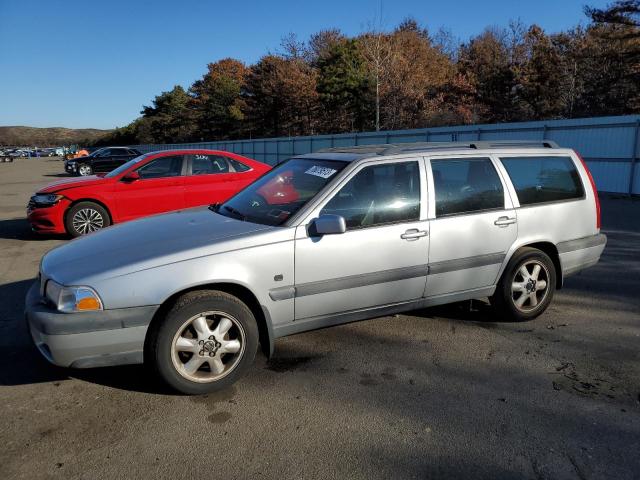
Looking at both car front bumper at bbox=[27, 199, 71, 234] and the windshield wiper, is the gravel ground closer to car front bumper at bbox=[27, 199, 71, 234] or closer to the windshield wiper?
the windshield wiper

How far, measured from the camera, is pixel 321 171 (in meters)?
4.03

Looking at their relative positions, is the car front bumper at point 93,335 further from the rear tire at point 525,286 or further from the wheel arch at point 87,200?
the wheel arch at point 87,200

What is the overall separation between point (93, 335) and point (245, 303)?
0.97 meters

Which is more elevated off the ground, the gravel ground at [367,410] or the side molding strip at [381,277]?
the side molding strip at [381,277]

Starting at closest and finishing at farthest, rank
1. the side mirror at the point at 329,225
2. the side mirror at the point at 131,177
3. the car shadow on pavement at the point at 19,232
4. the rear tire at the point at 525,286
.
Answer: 1. the side mirror at the point at 329,225
2. the rear tire at the point at 525,286
3. the side mirror at the point at 131,177
4. the car shadow on pavement at the point at 19,232

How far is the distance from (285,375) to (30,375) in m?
1.83

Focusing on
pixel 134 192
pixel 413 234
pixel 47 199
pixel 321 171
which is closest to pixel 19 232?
pixel 47 199

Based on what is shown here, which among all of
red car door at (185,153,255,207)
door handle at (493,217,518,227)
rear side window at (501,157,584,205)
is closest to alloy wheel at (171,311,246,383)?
door handle at (493,217,518,227)

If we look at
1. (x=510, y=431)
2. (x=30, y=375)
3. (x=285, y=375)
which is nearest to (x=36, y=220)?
(x=30, y=375)

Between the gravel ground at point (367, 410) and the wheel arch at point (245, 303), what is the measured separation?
0.30m

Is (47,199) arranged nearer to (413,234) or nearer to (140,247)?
(140,247)

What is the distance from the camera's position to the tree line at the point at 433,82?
31.7 meters

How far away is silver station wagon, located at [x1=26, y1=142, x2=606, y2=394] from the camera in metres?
3.08

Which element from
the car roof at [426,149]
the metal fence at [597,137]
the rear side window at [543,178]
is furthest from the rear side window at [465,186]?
the metal fence at [597,137]
